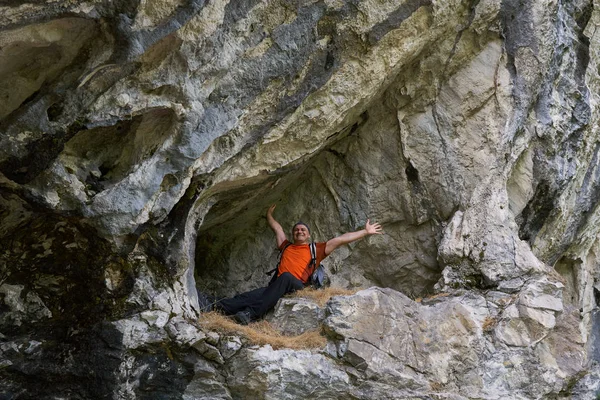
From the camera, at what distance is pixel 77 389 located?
22.8 feet

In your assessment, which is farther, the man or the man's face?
the man's face

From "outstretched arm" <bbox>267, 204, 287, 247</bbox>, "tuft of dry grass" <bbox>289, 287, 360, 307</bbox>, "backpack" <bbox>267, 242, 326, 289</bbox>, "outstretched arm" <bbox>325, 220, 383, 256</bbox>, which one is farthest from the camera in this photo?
"outstretched arm" <bbox>267, 204, 287, 247</bbox>

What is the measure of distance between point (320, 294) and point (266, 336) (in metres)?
1.25

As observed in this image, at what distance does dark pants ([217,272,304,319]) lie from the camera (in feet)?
28.9

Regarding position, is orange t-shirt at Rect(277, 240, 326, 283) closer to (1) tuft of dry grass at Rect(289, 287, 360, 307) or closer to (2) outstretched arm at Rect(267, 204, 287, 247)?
(2) outstretched arm at Rect(267, 204, 287, 247)

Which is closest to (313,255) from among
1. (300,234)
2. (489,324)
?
(300,234)

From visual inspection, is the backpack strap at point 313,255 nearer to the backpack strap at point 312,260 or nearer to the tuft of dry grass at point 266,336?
the backpack strap at point 312,260

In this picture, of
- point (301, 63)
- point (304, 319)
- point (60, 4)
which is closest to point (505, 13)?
point (301, 63)

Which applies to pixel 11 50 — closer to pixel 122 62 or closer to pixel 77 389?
pixel 122 62

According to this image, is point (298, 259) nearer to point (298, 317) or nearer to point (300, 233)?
point (300, 233)

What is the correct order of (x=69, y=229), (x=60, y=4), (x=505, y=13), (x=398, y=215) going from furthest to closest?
(x=398, y=215) → (x=505, y=13) → (x=69, y=229) → (x=60, y=4)

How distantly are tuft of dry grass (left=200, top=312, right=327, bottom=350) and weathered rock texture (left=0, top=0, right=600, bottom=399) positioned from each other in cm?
14

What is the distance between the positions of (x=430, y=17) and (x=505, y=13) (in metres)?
1.32

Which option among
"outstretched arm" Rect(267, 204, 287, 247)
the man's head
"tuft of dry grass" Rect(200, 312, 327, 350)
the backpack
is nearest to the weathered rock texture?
"tuft of dry grass" Rect(200, 312, 327, 350)
